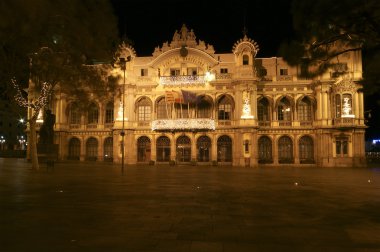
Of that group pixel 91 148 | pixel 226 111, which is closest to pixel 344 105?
pixel 226 111

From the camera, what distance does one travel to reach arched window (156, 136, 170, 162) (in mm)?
53250

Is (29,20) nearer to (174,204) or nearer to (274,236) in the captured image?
(174,204)

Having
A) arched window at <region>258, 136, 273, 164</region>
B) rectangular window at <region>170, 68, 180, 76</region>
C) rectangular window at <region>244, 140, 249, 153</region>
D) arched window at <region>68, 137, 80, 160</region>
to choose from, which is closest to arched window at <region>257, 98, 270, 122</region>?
arched window at <region>258, 136, 273, 164</region>

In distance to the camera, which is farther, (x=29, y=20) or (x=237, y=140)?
(x=237, y=140)

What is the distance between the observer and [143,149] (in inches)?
2124

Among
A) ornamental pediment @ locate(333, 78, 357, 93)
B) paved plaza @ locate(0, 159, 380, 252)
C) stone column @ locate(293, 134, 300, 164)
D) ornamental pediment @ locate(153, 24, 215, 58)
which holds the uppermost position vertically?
ornamental pediment @ locate(153, 24, 215, 58)

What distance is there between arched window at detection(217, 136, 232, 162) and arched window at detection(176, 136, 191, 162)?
425 cm

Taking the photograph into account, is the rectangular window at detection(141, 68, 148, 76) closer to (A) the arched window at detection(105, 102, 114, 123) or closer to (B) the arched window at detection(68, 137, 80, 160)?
(A) the arched window at detection(105, 102, 114, 123)

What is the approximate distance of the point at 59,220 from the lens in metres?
10.7

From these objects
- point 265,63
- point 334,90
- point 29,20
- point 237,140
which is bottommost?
point 237,140

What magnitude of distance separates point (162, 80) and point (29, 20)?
38754 millimetres

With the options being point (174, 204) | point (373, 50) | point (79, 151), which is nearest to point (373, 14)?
point (373, 50)

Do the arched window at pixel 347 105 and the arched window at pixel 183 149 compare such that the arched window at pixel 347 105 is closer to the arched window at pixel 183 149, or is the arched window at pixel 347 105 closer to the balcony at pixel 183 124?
the balcony at pixel 183 124

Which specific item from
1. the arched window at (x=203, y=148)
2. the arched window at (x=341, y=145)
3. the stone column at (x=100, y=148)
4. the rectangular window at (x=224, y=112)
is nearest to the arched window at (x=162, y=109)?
the arched window at (x=203, y=148)
